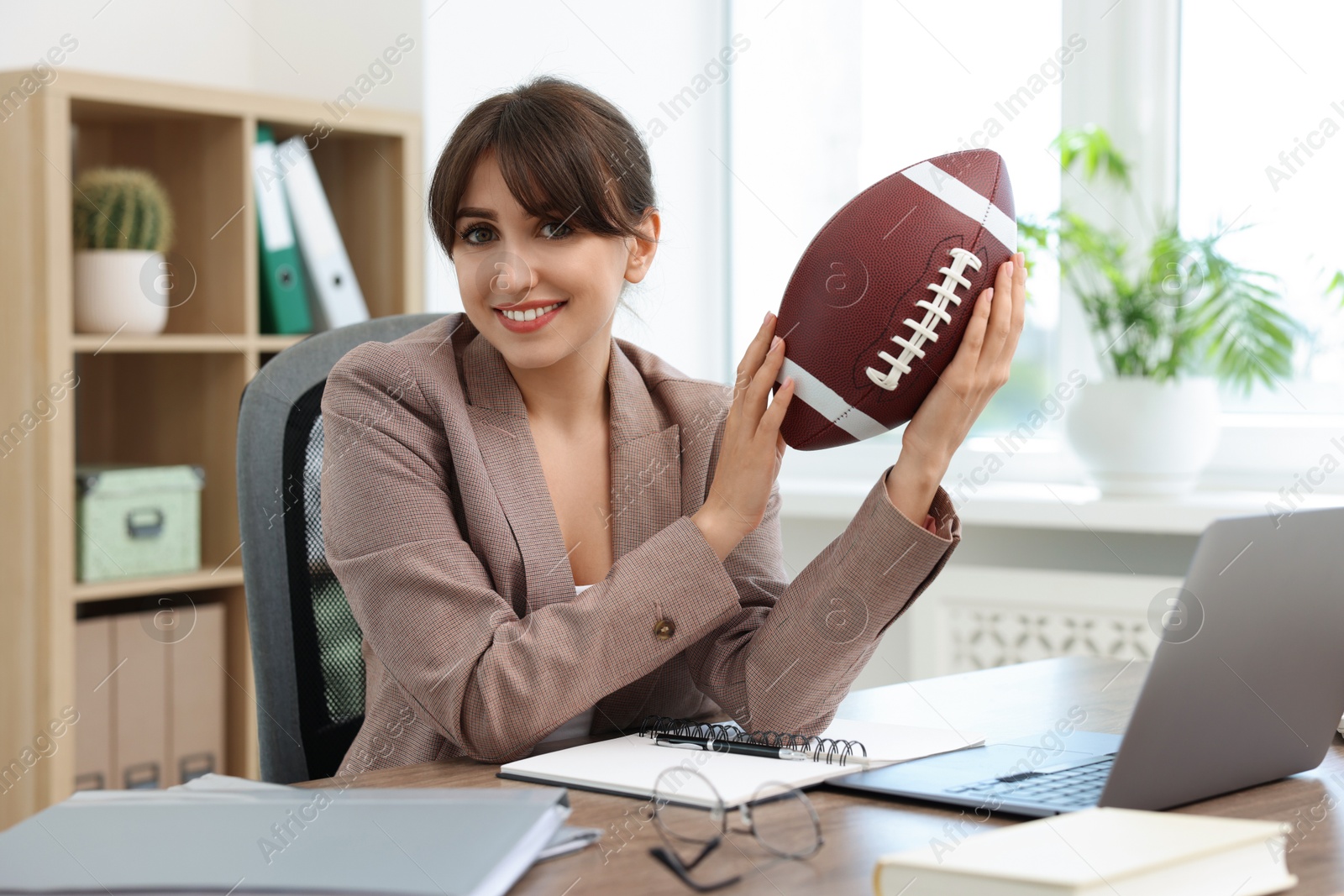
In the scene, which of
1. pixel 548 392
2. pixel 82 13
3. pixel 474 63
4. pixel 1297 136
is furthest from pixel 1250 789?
pixel 82 13

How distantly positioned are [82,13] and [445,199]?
5.40 feet

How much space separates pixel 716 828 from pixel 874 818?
0.35 ft

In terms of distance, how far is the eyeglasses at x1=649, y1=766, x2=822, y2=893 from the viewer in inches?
28.3

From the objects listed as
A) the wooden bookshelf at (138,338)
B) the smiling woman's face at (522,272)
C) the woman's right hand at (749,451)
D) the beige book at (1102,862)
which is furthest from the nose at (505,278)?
the wooden bookshelf at (138,338)

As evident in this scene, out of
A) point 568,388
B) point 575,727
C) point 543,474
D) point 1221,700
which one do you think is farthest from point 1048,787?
point 568,388

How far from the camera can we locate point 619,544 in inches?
50.1

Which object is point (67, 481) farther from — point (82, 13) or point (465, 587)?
A: point (465, 587)

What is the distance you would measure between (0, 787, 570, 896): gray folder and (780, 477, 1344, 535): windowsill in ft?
4.90

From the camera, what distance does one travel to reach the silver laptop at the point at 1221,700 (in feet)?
2.53

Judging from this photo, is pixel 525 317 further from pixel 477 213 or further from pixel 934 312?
pixel 934 312

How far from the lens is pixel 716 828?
0.79 metres

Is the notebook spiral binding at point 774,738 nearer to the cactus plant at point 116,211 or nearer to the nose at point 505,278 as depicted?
the nose at point 505,278

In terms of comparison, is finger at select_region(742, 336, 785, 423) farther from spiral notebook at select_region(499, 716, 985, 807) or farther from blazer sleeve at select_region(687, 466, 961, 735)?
spiral notebook at select_region(499, 716, 985, 807)

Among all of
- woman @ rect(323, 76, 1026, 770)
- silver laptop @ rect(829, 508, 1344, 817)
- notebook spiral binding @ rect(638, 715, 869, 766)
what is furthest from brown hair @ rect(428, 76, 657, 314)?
silver laptop @ rect(829, 508, 1344, 817)
